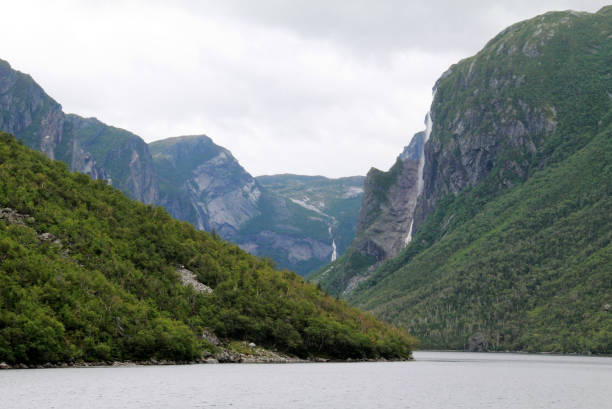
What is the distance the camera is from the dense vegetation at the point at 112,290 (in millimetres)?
121188

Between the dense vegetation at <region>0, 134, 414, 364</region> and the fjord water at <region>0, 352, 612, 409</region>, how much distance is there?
8.49m

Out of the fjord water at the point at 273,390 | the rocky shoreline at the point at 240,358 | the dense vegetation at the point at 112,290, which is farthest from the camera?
the rocky shoreline at the point at 240,358

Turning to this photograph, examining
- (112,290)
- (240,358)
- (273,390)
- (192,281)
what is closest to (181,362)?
(240,358)

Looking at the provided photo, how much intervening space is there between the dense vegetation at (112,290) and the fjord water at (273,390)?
8.49 metres

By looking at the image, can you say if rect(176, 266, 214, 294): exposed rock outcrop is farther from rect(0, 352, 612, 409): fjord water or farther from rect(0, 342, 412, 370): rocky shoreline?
rect(0, 352, 612, 409): fjord water

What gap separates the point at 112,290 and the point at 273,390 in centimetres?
6015

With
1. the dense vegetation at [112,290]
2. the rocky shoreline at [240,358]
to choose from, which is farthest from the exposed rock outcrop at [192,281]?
the rocky shoreline at [240,358]

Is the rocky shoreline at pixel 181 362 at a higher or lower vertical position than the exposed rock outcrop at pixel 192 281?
lower

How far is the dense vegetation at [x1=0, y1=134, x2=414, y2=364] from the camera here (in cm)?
12119

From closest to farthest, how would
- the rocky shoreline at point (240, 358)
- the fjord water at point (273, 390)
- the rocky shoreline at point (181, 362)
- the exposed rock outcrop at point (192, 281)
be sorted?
the fjord water at point (273, 390)
the rocky shoreline at point (181, 362)
the rocky shoreline at point (240, 358)
the exposed rock outcrop at point (192, 281)

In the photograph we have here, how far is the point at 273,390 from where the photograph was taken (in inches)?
3654

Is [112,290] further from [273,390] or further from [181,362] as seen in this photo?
[273,390]

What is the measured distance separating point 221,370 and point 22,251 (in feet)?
142

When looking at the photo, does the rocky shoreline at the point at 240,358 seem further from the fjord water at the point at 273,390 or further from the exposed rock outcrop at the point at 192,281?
the exposed rock outcrop at the point at 192,281
